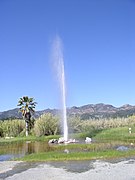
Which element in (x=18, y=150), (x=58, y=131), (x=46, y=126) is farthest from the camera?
(x=58, y=131)

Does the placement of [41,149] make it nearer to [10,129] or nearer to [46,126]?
[46,126]

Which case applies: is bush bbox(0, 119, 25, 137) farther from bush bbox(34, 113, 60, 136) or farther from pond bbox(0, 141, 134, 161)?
pond bbox(0, 141, 134, 161)

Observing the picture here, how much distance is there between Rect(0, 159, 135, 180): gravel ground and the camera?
649 inches

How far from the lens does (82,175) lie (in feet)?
56.3

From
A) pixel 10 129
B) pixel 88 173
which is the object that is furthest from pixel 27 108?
pixel 88 173

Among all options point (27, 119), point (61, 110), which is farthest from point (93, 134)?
point (27, 119)

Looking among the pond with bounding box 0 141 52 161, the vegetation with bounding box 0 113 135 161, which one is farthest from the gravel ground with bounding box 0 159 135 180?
the vegetation with bounding box 0 113 135 161

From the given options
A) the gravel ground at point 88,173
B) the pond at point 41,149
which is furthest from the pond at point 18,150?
the gravel ground at point 88,173

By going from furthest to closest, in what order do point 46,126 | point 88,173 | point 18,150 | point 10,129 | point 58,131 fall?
point 10,129 → point 58,131 → point 46,126 → point 18,150 → point 88,173

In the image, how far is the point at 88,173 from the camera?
17609 millimetres

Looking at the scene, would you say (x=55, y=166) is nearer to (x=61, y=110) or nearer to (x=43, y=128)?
(x=61, y=110)

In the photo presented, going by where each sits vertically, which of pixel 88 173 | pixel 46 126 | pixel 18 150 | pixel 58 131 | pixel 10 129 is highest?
pixel 46 126

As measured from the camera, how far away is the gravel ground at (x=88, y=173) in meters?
16.5

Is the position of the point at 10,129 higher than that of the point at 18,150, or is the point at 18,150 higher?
the point at 10,129
